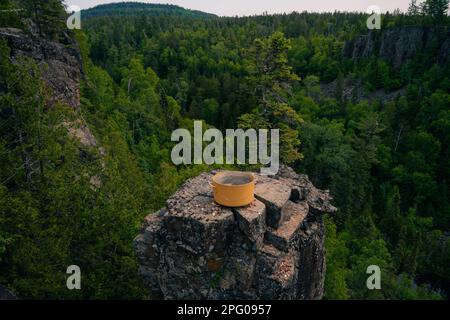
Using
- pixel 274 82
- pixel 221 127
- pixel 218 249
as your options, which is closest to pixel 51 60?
pixel 274 82

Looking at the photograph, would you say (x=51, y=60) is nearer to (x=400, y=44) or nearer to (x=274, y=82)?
(x=274, y=82)

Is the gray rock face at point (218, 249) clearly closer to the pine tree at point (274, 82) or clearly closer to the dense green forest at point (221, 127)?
the dense green forest at point (221, 127)

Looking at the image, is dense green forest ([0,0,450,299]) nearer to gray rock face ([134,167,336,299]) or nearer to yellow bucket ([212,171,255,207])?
gray rock face ([134,167,336,299])

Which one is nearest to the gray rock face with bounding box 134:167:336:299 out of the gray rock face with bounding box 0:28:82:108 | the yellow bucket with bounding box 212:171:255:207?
the yellow bucket with bounding box 212:171:255:207

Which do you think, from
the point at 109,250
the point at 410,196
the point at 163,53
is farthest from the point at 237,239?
the point at 163,53

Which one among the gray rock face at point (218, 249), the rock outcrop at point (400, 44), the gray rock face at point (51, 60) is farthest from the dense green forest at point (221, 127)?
the gray rock face at point (218, 249)
